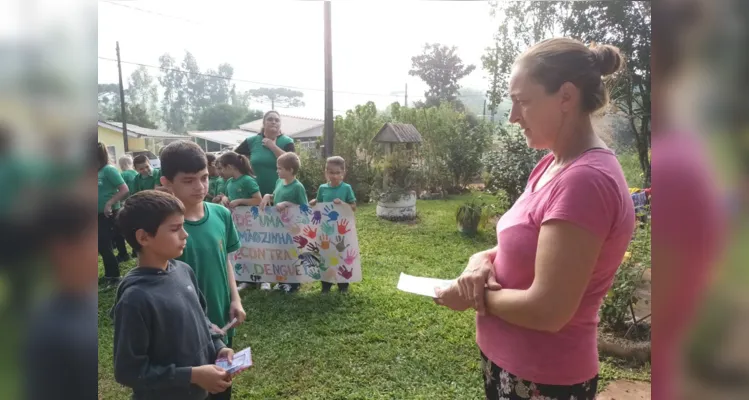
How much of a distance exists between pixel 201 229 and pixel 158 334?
484mm

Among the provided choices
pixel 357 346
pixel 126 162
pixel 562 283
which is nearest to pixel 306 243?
pixel 357 346

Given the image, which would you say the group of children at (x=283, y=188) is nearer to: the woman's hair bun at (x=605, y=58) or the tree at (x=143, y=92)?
the woman's hair bun at (x=605, y=58)

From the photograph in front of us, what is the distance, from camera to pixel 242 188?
146 inches

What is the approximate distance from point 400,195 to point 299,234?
10.8 feet

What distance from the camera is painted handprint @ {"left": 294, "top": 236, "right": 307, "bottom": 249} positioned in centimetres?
362

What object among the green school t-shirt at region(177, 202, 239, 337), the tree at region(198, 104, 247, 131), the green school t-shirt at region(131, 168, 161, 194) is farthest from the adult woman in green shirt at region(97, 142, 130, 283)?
the tree at region(198, 104, 247, 131)

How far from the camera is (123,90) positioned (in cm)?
797

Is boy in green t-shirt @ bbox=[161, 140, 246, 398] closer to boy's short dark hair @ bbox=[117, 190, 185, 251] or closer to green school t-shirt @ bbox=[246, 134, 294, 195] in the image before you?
boy's short dark hair @ bbox=[117, 190, 185, 251]

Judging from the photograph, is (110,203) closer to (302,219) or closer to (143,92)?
(302,219)

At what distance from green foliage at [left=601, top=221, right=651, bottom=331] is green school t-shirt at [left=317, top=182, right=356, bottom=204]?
197 centimetres

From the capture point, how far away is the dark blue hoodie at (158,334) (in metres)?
1.10

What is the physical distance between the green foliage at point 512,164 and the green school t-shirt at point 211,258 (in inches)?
168
